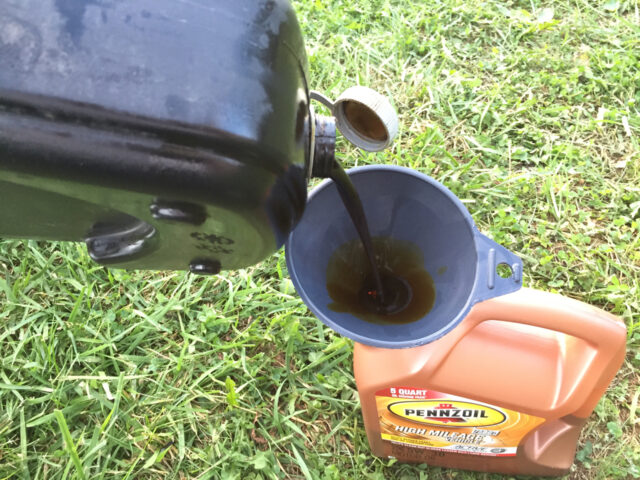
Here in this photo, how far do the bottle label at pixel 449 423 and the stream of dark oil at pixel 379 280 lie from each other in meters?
0.16

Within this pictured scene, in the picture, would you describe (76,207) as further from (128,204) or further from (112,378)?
(112,378)

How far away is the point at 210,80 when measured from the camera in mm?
519

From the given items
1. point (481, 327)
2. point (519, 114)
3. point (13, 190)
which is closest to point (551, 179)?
point (519, 114)

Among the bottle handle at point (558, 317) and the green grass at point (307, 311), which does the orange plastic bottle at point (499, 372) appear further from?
the green grass at point (307, 311)

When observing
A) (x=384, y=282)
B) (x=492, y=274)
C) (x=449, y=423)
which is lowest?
(x=449, y=423)

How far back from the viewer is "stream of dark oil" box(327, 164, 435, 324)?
966mm

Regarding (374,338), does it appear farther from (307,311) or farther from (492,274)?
(307,311)

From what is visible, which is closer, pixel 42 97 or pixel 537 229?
pixel 42 97

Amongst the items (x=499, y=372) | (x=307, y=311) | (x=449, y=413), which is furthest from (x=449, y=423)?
(x=307, y=311)

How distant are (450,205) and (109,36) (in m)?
0.62

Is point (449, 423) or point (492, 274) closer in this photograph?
point (492, 274)

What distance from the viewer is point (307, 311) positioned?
138cm

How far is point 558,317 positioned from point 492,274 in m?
0.16

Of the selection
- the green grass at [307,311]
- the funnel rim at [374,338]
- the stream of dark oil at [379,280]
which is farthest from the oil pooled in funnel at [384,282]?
the green grass at [307,311]
